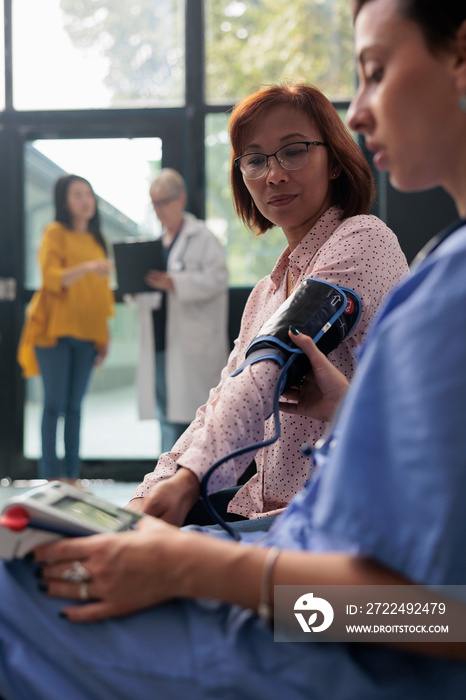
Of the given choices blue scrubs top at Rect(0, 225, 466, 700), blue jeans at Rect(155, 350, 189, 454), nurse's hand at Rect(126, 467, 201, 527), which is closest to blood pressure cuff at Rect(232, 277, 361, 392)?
nurse's hand at Rect(126, 467, 201, 527)

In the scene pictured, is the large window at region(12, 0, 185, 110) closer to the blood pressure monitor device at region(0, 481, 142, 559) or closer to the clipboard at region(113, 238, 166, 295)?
the clipboard at region(113, 238, 166, 295)

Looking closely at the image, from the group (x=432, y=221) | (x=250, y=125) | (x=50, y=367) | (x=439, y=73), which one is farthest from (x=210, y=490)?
(x=50, y=367)

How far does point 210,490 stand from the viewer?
0.91 metres

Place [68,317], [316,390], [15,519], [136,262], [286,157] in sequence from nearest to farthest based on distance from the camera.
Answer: [15,519] < [316,390] < [286,157] < [136,262] < [68,317]

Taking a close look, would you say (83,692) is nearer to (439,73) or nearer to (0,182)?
(439,73)

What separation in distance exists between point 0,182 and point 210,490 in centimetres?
384

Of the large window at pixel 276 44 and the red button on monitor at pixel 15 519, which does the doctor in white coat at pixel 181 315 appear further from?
the red button on monitor at pixel 15 519

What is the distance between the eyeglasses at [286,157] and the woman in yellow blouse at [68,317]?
105 inches

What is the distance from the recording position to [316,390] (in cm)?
105

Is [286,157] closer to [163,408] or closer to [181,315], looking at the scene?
[181,315]

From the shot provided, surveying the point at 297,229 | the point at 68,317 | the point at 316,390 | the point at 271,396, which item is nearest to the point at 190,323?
the point at 68,317

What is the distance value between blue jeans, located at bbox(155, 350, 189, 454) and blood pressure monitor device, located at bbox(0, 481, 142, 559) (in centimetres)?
316

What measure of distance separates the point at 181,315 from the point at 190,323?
69 millimetres

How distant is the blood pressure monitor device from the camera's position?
65 centimetres
